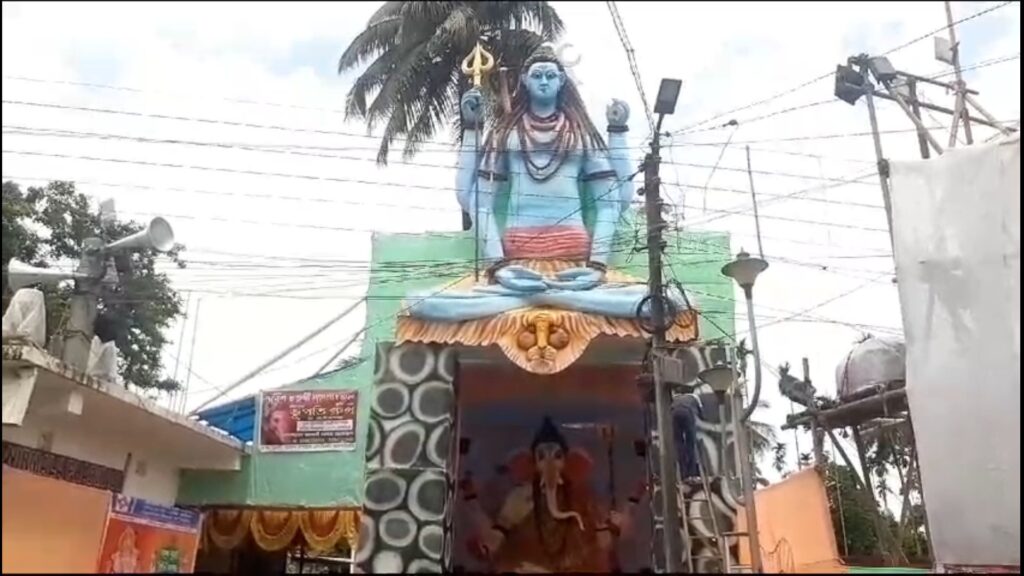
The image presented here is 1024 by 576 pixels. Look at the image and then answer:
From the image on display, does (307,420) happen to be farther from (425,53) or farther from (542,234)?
(425,53)

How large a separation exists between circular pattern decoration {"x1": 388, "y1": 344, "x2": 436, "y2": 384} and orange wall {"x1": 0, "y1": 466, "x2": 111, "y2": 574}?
4965 mm

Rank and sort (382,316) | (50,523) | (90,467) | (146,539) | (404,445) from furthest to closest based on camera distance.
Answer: (382,316) < (404,445) < (90,467) < (146,539) < (50,523)

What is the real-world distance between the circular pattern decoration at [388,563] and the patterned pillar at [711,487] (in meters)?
3.18

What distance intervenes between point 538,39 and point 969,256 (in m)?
12.1

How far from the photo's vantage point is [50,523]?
6938 mm

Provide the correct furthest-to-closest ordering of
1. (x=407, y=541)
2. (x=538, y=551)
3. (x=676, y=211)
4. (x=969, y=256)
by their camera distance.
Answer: (x=538, y=551)
(x=407, y=541)
(x=676, y=211)
(x=969, y=256)

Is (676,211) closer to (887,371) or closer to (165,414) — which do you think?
(887,371)

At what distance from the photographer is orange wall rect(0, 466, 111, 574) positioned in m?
6.31

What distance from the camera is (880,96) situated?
11688 mm

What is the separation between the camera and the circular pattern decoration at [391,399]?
11961mm

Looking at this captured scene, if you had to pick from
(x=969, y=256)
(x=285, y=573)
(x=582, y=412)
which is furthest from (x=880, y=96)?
(x=285, y=573)

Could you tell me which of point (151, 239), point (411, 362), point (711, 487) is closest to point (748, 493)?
point (711, 487)

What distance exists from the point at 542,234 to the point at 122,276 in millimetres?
6718

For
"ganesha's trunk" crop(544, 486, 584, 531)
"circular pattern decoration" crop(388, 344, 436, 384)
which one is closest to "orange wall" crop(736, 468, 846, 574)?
"ganesha's trunk" crop(544, 486, 584, 531)
